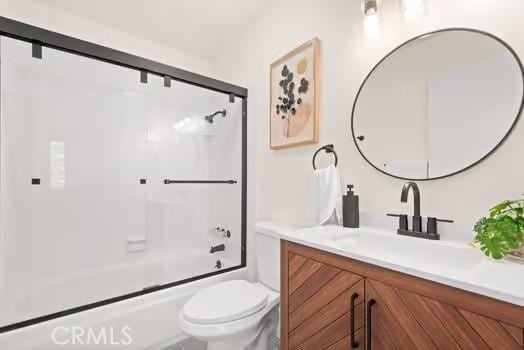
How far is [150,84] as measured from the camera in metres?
1.96

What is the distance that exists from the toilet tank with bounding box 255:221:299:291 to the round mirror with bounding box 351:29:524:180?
2.40 feet

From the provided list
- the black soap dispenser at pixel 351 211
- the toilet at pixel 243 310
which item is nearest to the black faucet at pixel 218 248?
the toilet at pixel 243 310

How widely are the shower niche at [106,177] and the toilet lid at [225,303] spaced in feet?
1.69

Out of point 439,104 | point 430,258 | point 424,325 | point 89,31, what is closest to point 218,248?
point 430,258

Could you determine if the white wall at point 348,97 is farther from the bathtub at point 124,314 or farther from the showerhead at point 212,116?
the bathtub at point 124,314

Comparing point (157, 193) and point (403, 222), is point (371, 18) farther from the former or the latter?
point (157, 193)

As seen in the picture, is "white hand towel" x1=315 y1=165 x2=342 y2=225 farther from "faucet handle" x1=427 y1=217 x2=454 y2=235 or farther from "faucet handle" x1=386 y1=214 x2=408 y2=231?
"faucet handle" x1=427 y1=217 x2=454 y2=235

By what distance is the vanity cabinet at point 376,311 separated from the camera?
577 millimetres

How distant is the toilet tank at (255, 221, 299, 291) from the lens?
5.08 feet

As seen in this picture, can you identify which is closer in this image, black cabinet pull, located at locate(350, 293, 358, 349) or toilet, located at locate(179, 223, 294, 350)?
black cabinet pull, located at locate(350, 293, 358, 349)

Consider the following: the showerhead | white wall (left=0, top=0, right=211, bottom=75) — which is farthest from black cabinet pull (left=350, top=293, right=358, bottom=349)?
white wall (left=0, top=0, right=211, bottom=75)

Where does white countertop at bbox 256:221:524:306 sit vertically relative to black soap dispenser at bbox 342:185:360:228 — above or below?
below

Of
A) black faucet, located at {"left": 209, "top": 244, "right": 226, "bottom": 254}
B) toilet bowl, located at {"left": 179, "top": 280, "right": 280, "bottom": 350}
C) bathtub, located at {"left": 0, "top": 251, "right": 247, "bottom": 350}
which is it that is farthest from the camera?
black faucet, located at {"left": 209, "top": 244, "right": 226, "bottom": 254}

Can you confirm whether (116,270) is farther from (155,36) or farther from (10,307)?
(155,36)
